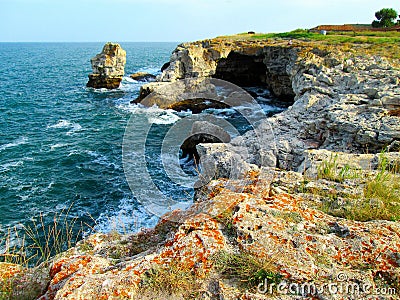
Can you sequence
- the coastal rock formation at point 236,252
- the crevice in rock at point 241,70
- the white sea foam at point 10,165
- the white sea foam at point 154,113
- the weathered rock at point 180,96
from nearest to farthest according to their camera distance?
the coastal rock formation at point 236,252 < the white sea foam at point 10,165 < the white sea foam at point 154,113 < the weathered rock at point 180,96 < the crevice in rock at point 241,70

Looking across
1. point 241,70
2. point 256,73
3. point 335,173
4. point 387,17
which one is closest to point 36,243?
point 335,173

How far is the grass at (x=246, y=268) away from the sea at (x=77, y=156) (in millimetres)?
2224

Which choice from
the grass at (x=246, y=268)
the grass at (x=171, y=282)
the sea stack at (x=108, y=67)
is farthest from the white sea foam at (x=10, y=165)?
the sea stack at (x=108, y=67)

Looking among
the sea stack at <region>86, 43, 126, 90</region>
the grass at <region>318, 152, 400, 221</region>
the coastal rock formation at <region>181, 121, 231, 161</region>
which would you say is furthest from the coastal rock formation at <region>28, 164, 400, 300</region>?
the sea stack at <region>86, 43, 126, 90</region>

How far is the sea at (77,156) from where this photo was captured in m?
16.4

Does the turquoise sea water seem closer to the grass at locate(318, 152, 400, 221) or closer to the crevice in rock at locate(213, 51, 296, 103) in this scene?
the grass at locate(318, 152, 400, 221)

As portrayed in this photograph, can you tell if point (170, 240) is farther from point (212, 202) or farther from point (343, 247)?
point (343, 247)

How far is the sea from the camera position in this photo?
53.8ft

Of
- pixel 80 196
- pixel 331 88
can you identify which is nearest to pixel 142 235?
pixel 80 196

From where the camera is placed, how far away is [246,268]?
3.56 metres

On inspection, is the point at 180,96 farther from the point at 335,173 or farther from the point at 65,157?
the point at 335,173

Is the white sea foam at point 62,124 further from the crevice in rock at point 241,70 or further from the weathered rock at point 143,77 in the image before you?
the crevice in rock at point 241,70

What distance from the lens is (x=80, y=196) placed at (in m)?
18.1

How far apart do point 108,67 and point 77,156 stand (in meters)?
28.8
